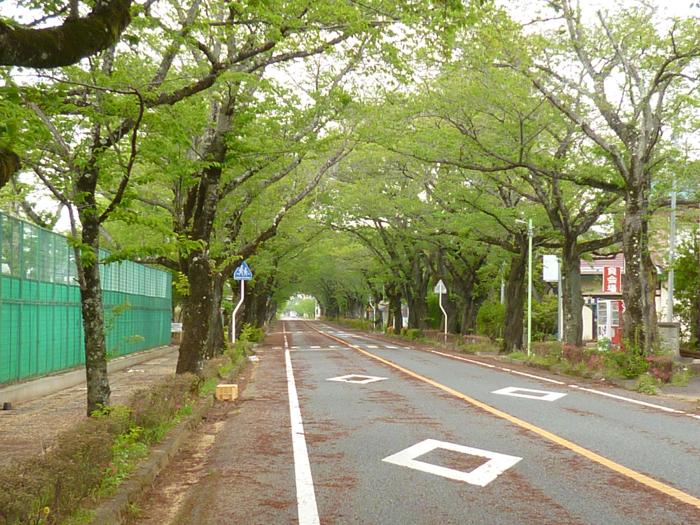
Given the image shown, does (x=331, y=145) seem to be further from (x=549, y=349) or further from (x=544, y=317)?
(x=544, y=317)

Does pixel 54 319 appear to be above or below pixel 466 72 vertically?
below

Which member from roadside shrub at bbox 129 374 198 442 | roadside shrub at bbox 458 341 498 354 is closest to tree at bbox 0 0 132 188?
roadside shrub at bbox 129 374 198 442

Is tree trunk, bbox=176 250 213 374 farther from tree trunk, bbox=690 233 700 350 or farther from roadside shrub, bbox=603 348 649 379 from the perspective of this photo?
tree trunk, bbox=690 233 700 350

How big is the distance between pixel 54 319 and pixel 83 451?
1016 cm

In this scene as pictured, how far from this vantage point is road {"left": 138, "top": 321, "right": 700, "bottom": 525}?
5312mm

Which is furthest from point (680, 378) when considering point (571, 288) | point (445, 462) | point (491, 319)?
point (491, 319)

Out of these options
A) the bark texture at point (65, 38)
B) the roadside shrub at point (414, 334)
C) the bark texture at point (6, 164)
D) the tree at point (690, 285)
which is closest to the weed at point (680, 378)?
the tree at point (690, 285)

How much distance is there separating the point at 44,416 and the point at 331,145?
33.0 ft

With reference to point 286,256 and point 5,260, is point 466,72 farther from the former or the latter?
point 286,256

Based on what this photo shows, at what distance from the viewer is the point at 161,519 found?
523 cm

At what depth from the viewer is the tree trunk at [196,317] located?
12344 mm

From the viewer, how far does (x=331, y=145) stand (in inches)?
690

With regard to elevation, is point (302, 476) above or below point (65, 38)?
below

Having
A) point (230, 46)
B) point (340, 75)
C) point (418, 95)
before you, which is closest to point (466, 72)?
point (418, 95)
